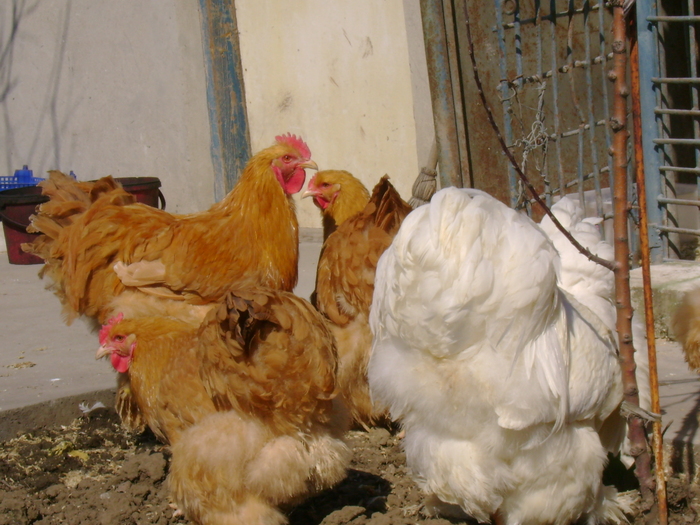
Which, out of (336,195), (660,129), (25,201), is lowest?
(336,195)

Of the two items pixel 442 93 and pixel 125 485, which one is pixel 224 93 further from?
pixel 125 485

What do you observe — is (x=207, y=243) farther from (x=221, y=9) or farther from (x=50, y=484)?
(x=221, y=9)

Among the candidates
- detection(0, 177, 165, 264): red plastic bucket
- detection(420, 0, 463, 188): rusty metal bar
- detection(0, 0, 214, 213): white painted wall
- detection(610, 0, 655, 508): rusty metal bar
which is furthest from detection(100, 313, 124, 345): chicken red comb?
detection(0, 0, 214, 213): white painted wall

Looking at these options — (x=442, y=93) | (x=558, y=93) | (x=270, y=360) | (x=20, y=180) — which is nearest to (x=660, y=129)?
(x=558, y=93)

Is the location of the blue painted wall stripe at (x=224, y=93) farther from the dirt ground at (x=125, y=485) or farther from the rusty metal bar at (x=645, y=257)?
the rusty metal bar at (x=645, y=257)

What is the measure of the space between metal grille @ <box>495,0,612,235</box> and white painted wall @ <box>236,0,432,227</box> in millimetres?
1340

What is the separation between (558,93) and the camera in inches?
229

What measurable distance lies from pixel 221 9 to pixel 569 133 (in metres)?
4.79

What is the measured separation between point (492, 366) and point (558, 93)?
3925mm

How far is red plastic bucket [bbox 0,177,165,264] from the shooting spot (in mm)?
7625

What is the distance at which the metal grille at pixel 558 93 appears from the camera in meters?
5.31

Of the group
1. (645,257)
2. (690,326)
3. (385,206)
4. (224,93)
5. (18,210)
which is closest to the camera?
(645,257)

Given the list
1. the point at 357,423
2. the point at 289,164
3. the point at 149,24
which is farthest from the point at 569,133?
the point at 149,24

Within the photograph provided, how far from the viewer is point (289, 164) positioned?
467 cm
